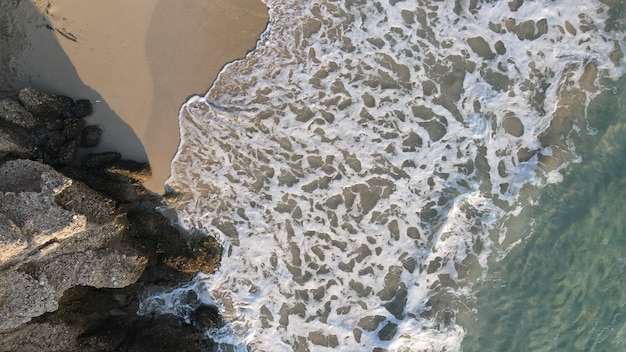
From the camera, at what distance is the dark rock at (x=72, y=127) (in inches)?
312

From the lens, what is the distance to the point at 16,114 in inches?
306

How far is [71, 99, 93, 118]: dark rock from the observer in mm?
7980

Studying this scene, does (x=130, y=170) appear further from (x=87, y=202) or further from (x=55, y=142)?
(x=55, y=142)

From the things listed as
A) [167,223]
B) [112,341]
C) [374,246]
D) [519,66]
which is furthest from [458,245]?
[112,341]

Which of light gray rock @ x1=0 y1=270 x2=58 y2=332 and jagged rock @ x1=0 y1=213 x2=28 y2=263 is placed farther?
light gray rock @ x1=0 y1=270 x2=58 y2=332

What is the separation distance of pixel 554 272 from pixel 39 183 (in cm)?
1009

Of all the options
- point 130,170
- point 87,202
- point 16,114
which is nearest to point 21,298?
point 87,202

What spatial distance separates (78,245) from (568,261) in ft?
31.7

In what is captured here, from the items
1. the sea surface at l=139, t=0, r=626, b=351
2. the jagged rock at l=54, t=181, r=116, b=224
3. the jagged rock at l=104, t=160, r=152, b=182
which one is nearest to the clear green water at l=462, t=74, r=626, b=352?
the sea surface at l=139, t=0, r=626, b=351

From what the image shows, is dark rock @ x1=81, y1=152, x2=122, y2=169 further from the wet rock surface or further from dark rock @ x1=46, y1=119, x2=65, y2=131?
dark rock @ x1=46, y1=119, x2=65, y2=131

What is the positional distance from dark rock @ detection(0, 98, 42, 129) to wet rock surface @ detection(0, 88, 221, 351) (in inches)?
0.6

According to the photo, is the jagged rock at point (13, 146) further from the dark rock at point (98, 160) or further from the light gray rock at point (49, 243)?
the dark rock at point (98, 160)

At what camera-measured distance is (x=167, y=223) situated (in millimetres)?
8477

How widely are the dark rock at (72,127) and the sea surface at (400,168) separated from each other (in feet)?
6.20
